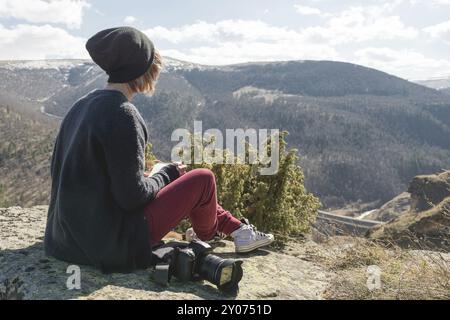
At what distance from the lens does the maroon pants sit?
14.4 feet

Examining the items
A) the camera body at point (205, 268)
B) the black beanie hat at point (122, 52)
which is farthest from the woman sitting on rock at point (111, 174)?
the camera body at point (205, 268)

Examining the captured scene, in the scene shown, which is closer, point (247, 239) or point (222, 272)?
point (222, 272)

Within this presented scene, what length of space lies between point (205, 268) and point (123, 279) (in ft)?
2.33

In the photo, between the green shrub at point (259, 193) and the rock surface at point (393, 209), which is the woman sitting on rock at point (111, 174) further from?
the rock surface at point (393, 209)

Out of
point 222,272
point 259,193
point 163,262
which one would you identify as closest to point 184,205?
point 163,262

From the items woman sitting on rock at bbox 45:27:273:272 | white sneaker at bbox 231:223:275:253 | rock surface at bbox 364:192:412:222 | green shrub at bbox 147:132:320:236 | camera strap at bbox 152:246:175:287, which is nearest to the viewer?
woman sitting on rock at bbox 45:27:273:272

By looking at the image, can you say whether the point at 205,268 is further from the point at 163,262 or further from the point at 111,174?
the point at 111,174

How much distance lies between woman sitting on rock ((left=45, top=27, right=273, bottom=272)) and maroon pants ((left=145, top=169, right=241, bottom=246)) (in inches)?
0.4

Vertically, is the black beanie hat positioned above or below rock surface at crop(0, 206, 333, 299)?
above

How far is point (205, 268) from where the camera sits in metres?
4.28

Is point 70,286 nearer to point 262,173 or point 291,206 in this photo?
point 262,173

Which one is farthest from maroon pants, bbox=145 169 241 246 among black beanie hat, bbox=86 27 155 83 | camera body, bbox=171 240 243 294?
black beanie hat, bbox=86 27 155 83

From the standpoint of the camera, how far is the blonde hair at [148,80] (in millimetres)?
4156

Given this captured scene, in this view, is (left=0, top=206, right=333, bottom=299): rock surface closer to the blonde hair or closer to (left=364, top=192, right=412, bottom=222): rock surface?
the blonde hair
